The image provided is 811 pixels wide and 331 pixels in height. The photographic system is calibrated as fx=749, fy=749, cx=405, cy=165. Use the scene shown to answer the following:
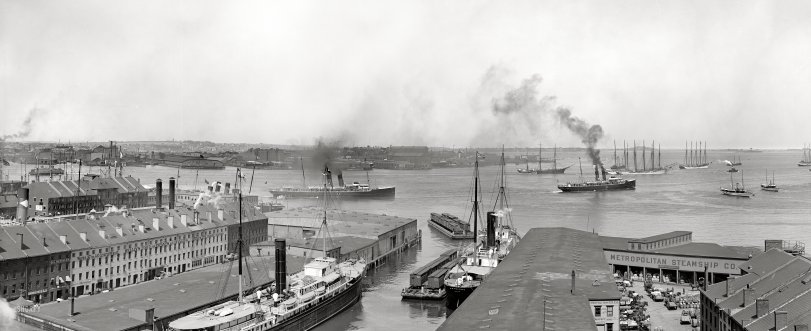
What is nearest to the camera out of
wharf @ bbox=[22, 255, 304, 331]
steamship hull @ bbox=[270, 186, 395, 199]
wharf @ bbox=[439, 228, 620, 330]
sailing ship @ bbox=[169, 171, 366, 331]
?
wharf @ bbox=[439, 228, 620, 330]

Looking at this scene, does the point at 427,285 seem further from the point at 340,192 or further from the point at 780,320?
the point at 340,192

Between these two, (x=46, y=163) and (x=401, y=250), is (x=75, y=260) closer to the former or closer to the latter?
(x=401, y=250)

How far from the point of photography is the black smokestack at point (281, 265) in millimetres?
30172

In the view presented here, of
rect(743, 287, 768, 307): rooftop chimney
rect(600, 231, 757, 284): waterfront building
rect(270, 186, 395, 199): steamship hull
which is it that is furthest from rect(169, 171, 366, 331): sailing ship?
rect(270, 186, 395, 199): steamship hull

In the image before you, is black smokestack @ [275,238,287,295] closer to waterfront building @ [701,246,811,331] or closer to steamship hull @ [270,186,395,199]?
waterfront building @ [701,246,811,331]

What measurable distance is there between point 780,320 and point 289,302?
17.4 m

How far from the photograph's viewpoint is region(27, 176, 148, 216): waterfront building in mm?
55406

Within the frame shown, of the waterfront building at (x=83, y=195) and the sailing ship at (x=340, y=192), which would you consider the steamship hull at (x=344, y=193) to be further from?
the waterfront building at (x=83, y=195)

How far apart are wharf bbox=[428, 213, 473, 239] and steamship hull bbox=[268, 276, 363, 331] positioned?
23.4m

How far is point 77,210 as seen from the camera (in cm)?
5725

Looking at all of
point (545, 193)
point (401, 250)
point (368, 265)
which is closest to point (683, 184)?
point (545, 193)

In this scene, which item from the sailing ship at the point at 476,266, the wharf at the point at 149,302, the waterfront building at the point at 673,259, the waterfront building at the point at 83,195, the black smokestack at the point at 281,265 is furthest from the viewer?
the waterfront building at the point at 83,195

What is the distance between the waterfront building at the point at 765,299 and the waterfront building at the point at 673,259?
8.12m

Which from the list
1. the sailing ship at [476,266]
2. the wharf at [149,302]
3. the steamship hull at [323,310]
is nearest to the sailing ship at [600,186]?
the sailing ship at [476,266]
